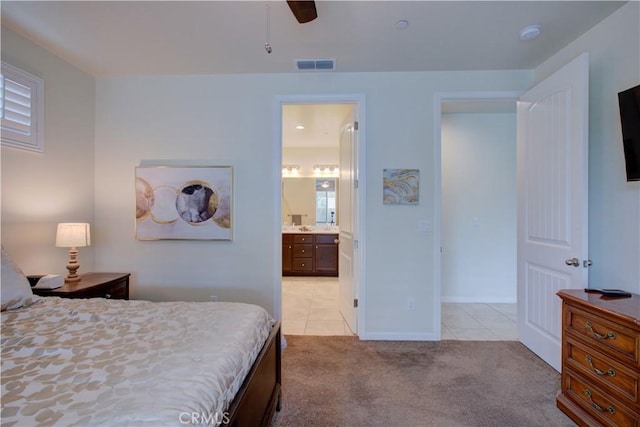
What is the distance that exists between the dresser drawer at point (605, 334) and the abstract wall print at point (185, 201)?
9.41 feet

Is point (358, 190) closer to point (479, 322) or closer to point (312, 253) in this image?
point (479, 322)

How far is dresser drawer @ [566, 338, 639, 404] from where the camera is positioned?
59.2 inches

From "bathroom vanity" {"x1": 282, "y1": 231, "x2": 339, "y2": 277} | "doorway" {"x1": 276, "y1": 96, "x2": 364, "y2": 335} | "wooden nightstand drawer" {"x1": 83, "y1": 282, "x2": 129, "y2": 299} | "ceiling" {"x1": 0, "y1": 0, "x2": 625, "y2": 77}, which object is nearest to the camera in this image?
"ceiling" {"x1": 0, "y1": 0, "x2": 625, "y2": 77}

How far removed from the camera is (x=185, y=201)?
304 centimetres

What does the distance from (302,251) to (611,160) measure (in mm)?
4450

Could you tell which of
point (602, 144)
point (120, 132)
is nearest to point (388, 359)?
point (602, 144)

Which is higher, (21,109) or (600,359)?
(21,109)

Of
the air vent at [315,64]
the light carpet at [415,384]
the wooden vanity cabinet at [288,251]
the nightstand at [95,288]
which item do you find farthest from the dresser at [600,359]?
the wooden vanity cabinet at [288,251]

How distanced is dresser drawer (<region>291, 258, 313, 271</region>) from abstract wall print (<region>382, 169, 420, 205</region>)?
3015 mm

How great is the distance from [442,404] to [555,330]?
4.02ft

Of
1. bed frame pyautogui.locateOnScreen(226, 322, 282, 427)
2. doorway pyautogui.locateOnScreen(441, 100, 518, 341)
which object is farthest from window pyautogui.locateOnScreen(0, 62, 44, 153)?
doorway pyautogui.locateOnScreen(441, 100, 518, 341)

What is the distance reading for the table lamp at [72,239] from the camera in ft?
7.96

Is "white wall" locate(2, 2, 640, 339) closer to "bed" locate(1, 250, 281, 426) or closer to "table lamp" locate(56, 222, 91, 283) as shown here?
"table lamp" locate(56, 222, 91, 283)

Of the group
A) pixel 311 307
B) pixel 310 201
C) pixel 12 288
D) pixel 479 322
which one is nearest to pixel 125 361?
pixel 12 288
